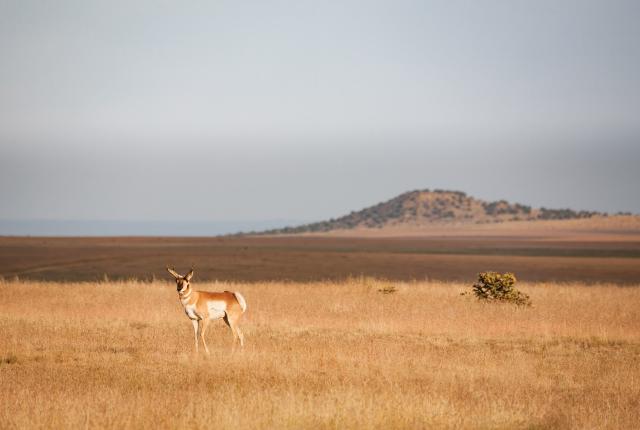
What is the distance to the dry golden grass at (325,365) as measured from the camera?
10.3 meters

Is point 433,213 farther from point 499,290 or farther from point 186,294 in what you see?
point 186,294

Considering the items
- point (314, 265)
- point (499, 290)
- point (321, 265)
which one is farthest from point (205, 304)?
point (321, 265)

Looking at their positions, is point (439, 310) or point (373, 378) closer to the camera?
point (373, 378)

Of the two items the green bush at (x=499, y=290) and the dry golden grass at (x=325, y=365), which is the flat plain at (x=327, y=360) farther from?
the green bush at (x=499, y=290)

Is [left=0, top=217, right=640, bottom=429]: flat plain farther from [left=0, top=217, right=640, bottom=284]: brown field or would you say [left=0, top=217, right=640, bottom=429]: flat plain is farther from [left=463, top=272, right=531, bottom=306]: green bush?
[left=0, top=217, right=640, bottom=284]: brown field

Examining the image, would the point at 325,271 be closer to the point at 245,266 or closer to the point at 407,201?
the point at 245,266

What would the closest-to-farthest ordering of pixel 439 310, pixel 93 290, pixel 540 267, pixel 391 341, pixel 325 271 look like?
pixel 391 341, pixel 439 310, pixel 93 290, pixel 325 271, pixel 540 267

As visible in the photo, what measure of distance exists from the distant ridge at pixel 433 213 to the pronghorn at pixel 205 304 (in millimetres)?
117408

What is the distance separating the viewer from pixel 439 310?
75.8 ft

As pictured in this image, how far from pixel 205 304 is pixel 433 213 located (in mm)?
138468

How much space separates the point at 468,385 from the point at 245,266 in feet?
118

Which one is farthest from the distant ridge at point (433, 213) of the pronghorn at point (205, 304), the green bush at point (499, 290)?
the pronghorn at point (205, 304)

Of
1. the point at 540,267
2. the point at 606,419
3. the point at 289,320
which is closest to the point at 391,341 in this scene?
the point at 289,320

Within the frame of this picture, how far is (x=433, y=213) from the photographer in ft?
495
